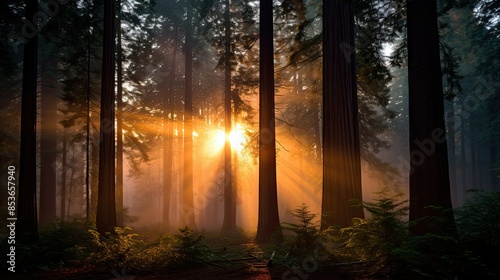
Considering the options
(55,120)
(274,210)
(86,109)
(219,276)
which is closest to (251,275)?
(219,276)

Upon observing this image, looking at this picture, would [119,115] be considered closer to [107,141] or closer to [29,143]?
[107,141]

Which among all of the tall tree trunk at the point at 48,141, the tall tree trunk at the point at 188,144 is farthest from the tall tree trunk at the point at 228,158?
the tall tree trunk at the point at 48,141

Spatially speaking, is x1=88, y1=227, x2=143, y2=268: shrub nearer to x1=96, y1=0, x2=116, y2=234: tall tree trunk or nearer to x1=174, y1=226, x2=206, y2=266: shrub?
x1=174, y1=226, x2=206, y2=266: shrub

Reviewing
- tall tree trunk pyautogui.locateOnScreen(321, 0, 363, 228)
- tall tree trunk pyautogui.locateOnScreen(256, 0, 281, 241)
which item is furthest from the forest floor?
tall tree trunk pyautogui.locateOnScreen(256, 0, 281, 241)

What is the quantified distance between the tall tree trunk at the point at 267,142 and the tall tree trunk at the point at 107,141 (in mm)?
5437

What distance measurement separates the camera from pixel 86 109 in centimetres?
1492

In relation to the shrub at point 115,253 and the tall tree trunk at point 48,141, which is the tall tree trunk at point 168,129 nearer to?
the tall tree trunk at point 48,141

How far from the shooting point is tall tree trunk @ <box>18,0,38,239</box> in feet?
29.0

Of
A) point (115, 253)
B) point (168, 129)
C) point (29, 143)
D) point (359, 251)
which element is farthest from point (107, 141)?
point (168, 129)

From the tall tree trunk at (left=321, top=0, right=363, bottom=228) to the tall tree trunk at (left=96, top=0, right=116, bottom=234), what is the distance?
24.4ft

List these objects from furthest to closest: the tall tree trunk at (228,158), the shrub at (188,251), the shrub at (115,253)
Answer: the tall tree trunk at (228,158) < the shrub at (115,253) < the shrub at (188,251)

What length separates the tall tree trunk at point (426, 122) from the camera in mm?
6168

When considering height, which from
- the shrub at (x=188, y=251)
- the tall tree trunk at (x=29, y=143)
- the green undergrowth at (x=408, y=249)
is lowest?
the shrub at (x=188, y=251)

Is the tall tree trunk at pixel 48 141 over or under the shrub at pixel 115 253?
over
